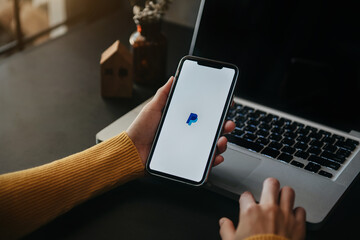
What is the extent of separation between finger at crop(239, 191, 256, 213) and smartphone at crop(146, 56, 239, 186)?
7 centimetres

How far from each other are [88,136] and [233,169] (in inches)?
13.1

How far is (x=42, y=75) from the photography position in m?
1.12

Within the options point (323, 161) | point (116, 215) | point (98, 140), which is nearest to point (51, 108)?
point (98, 140)

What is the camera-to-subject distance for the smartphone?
0.73m

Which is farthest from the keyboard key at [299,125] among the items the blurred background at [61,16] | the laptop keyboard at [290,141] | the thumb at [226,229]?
the blurred background at [61,16]

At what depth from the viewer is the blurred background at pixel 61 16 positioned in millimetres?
1441

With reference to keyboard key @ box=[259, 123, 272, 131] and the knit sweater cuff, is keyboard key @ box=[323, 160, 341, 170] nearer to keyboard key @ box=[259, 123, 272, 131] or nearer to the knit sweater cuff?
keyboard key @ box=[259, 123, 272, 131]

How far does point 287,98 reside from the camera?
3.30 ft

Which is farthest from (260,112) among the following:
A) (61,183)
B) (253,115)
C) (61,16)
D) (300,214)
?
(61,16)

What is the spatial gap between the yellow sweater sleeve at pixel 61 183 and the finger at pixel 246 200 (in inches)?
7.6

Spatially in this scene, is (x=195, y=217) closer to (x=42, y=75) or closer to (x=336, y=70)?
(x=336, y=70)

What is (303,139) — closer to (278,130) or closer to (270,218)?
(278,130)

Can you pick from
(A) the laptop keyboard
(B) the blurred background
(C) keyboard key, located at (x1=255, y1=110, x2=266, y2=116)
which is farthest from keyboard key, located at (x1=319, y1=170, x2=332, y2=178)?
(B) the blurred background

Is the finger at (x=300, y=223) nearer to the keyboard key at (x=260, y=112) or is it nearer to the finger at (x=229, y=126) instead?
the finger at (x=229, y=126)
